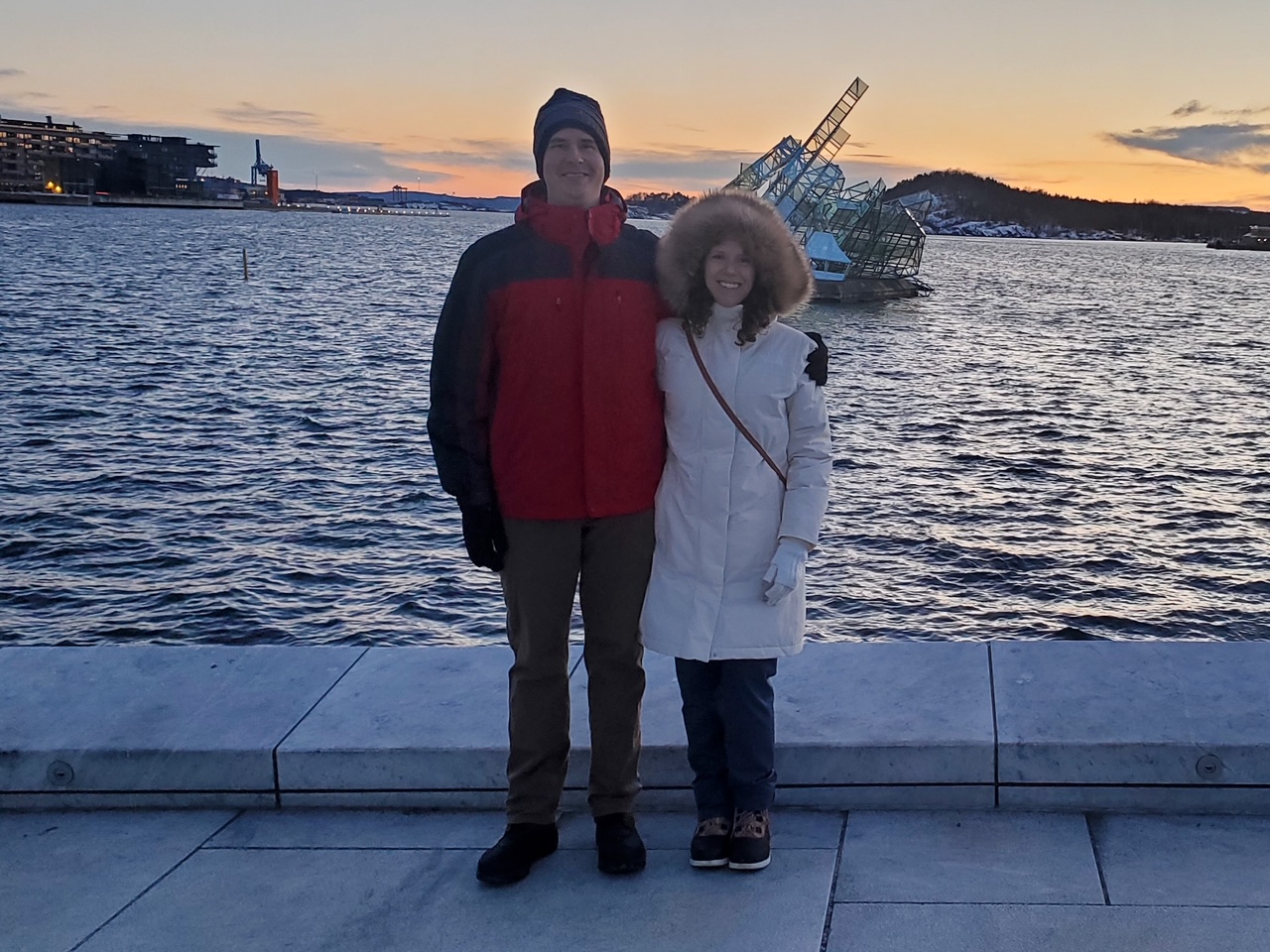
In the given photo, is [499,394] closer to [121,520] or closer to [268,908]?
[268,908]

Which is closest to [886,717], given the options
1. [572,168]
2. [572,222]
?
[572,222]

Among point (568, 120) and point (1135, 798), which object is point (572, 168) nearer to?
point (568, 120)

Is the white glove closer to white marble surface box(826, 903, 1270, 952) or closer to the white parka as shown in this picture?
the white parka

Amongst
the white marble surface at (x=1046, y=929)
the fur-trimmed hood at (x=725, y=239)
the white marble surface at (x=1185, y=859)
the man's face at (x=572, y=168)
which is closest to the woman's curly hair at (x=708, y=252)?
the fur-trimmed hood at (x=725, y=239)

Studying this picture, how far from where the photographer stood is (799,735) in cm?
373

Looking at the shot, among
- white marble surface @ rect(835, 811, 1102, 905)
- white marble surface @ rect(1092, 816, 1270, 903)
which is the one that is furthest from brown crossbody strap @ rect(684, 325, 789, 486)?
white marble surface @ rect(1092, 816, 1270, 903)

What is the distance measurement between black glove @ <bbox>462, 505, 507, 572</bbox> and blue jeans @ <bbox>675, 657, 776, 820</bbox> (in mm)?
587

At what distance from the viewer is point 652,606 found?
137 inches

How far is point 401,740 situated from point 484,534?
839 mm

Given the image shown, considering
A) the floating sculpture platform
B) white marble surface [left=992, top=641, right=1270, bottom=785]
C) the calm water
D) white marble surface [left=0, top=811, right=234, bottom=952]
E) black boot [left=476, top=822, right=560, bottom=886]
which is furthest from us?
the floating sculpture platform

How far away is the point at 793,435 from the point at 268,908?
1835mm

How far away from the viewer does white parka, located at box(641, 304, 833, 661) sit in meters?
3.36

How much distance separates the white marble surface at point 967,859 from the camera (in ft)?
10.4

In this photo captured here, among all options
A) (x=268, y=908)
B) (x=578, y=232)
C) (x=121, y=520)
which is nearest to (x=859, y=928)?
(x=268, y=908)
